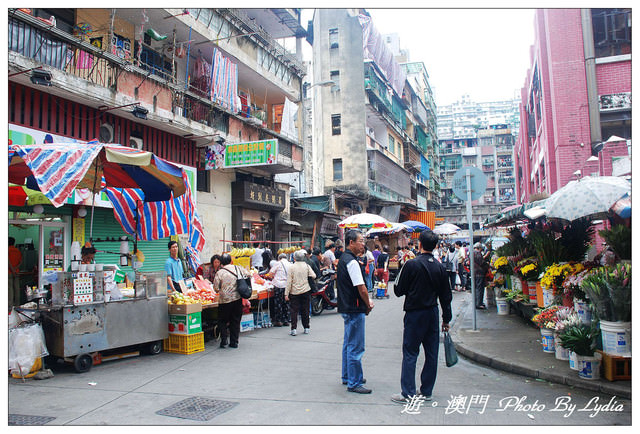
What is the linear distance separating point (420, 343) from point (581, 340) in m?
2.19

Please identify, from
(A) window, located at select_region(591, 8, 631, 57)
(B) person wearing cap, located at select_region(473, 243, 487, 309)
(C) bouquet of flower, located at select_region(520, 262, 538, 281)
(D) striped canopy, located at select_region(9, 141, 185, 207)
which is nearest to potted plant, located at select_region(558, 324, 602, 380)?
(C) bouquet of flower, located at select_region(520, 262, 538, 281)

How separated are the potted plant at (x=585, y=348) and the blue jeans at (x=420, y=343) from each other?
189cm

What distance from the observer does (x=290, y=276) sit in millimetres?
9727

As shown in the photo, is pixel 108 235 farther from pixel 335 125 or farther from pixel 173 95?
pixel 335 125

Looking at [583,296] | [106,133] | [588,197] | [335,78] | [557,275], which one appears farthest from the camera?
[335,78]

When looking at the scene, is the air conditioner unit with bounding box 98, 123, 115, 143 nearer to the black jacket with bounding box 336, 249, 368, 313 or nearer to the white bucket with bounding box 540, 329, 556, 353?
the black jacket with bounding box 336, 249, 368, 313

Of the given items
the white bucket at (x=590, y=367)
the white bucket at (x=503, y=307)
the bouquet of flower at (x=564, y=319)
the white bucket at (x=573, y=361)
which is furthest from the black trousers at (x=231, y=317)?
the white bucket at (x=503, y=307)

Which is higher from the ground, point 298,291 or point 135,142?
point 135,142

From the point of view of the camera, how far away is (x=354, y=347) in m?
5.67

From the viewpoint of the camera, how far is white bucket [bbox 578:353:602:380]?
5.70m

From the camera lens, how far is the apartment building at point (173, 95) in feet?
34.9

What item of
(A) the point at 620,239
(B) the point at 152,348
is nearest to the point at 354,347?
(A) the point at 620,239

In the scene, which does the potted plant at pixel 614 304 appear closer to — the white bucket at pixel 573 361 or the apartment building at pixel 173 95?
the white bucket at pixel 573 361

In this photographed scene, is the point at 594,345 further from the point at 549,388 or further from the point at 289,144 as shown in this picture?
the point at 289,144
